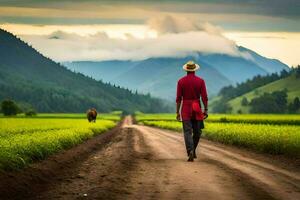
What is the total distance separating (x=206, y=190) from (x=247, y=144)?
17521 millimetres

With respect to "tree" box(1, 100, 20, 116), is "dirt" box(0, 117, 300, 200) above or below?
below

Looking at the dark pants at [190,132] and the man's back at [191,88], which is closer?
the dark pants at [190,132]

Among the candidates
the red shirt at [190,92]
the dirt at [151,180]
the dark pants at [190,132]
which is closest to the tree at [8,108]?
the red shirt at [190,92]

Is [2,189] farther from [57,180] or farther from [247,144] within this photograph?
[247,144]

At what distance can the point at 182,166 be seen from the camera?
17.2m

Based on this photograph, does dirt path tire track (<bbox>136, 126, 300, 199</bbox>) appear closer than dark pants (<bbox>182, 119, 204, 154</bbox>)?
Yes

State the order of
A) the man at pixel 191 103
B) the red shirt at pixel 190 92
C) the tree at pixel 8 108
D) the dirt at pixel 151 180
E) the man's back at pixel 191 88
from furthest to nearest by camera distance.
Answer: the tree at pixel 8 108 < the man's back at pixel 191 88 < the red shirt at pixel 190 92 < the man at pixel 191 103 < the dirt at pixel 151 180

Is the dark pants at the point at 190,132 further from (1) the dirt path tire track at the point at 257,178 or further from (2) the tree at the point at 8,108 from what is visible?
(2) the tree at the point at 8,108

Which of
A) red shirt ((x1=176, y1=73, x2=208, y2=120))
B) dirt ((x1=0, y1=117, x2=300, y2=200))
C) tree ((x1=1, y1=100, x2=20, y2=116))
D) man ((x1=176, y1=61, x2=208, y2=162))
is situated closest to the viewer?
dirt ((x1=0, y1=117, x2=300, y2=200))

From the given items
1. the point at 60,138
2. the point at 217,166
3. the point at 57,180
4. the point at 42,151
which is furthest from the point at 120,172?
the point at 60,138

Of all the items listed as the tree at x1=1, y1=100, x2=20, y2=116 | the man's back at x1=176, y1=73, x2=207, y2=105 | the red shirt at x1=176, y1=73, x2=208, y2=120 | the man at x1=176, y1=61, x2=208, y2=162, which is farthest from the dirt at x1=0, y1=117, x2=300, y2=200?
the tree at x1=1, y1=100, x2=20, y2=116

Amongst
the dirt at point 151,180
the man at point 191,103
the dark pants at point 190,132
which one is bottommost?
the dirt at point 151,180

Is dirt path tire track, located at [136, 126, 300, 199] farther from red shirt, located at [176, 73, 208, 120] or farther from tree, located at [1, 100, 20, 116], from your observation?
tree, located at [1, 100, 20, 116]

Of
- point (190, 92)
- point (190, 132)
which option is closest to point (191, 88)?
point (190, 92)
